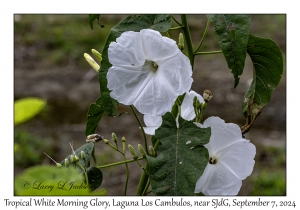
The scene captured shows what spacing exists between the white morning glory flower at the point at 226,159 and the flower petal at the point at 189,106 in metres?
0.10

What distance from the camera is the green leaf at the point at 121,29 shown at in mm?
854

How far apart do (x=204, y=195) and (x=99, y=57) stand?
367mm

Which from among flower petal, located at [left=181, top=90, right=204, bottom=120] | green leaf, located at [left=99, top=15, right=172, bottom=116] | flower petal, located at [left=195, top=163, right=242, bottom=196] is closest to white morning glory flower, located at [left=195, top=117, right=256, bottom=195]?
flower petal, located at [left=195, top=163, right=242, bottom=196]

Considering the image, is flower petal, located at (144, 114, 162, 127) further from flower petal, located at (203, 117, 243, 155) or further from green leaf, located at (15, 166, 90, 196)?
green leaf, located at (15, 166, 90, 196)

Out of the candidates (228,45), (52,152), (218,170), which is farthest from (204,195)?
(52,152)

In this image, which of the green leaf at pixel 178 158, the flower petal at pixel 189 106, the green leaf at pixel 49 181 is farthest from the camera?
the flower petal at pixel 189 106

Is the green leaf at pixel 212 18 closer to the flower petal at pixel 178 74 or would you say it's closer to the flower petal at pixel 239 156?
the flower petal at pixel 178 74

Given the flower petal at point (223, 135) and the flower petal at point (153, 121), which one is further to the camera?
the flower petal at point (153, 121)

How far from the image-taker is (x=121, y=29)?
2.81 feet

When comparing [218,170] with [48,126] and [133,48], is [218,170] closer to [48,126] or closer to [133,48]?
[133,48]

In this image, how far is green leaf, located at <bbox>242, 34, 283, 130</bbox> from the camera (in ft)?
3.03

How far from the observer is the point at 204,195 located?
88 cm

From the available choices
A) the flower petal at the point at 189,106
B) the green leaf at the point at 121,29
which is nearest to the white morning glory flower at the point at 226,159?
the flower petal at the point at 189,106

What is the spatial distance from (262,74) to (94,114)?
39cm
